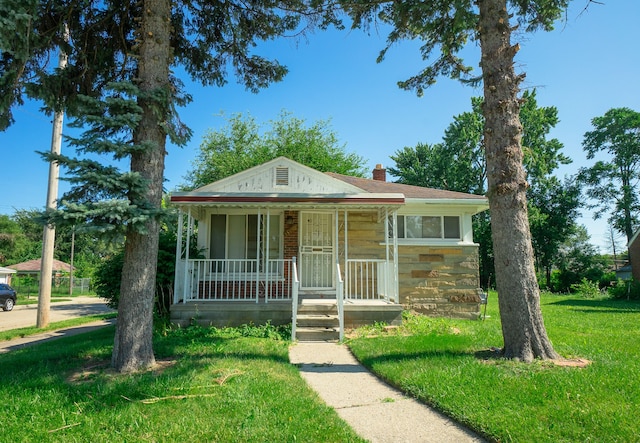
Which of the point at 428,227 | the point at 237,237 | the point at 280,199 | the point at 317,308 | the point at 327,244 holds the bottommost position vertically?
the point at 317,308

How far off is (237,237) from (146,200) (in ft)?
17.7

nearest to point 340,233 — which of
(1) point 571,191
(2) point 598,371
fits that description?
(2) point 598,371

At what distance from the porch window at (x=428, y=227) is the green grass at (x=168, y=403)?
6.28 m

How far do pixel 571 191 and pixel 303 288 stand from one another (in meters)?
31.3

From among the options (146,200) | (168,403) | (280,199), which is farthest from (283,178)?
(168,403)

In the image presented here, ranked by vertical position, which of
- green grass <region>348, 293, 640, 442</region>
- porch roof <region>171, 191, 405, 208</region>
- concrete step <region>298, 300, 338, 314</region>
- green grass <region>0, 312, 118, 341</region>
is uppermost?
porch roof <region>171, 191, 405, 208</region>

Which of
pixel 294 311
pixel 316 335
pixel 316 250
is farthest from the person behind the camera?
pixel 316 250

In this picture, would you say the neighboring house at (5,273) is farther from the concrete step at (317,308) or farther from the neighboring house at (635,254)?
the neighboring house at (635,254)

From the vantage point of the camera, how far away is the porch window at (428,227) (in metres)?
10.6

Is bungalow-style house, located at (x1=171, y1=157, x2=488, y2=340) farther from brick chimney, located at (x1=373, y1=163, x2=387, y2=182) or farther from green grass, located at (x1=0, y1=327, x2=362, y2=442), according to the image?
brick chimney, located at (x1=373, y1=163, x2=387, y2=182)

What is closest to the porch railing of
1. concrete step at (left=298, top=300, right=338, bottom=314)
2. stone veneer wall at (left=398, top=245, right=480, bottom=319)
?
concrete step at (left=298, top=300, right=338, bottom=314)

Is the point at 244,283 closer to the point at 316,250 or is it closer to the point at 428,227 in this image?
the point at 316,250

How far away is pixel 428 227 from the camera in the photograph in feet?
34.9

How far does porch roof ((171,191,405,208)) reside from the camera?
8320 mm
